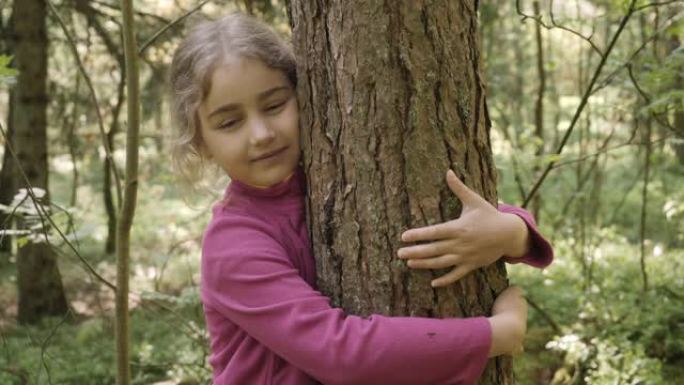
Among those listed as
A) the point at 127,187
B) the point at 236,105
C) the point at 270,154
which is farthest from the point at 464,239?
the point at 127,187

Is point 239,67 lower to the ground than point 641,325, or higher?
higher

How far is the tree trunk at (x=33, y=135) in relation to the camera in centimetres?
713

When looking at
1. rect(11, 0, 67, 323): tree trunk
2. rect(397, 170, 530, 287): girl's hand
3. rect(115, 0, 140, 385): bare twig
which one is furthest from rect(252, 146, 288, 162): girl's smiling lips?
rect(11, 0, 67, 323): tree trunk

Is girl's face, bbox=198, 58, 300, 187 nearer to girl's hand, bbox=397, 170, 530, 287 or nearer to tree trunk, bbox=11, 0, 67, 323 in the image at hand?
girl's hand, bbox=397, 170, 530, 287

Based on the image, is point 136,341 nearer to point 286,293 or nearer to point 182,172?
point 182,172

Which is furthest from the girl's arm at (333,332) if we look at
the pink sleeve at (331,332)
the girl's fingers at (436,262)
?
the girl's fingers at (436,262)

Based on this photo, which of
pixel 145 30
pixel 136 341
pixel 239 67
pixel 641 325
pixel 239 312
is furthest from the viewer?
pixel 145 30

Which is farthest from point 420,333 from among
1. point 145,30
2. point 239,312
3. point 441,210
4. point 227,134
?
point 145,30

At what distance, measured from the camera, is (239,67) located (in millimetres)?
1694

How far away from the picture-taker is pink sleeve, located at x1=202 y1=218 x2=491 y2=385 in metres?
1.43

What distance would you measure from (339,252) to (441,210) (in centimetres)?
27

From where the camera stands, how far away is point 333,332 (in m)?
1.45

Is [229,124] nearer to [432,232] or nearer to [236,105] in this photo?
[236,105]

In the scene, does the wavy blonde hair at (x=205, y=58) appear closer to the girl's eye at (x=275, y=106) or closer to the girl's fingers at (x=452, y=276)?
the girl's eye at (x=275, y=106)
